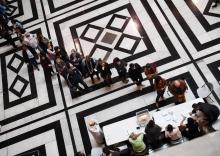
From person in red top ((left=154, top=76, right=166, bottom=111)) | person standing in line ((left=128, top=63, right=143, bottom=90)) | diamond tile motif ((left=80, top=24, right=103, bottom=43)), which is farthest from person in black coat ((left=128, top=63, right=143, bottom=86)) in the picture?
diamond tile motif ((left=80, top=24, right=103, bottom=43))

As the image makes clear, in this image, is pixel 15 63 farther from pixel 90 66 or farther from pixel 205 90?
pixel 205 90

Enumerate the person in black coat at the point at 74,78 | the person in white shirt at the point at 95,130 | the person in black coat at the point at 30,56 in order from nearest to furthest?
the person in white shirt at the point at 95,130
the person in black coat at the point at 74,78
the person in black coat at the point at 30,56

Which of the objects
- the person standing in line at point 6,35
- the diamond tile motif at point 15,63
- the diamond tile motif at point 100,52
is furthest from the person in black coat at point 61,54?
the person standing in line at point 6,35

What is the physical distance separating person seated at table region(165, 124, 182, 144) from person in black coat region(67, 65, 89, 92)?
9.06ft

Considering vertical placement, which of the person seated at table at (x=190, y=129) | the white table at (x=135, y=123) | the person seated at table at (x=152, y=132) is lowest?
the person seated at table at (x=190, y=129)

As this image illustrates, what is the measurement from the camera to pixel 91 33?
10742 mm

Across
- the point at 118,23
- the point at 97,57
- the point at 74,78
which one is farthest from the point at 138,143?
the point at 118,23

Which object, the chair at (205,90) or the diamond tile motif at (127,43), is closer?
the chair at (205,90)

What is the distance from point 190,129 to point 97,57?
12.6ft

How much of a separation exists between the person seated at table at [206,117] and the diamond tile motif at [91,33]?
442cm

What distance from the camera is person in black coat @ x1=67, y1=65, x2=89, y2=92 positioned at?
8898mm

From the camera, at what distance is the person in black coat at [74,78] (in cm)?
890

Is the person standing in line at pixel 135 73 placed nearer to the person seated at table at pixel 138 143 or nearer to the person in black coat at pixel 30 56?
the person seated at table at pixel 138 143

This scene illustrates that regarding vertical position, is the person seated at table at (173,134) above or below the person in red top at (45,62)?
below
